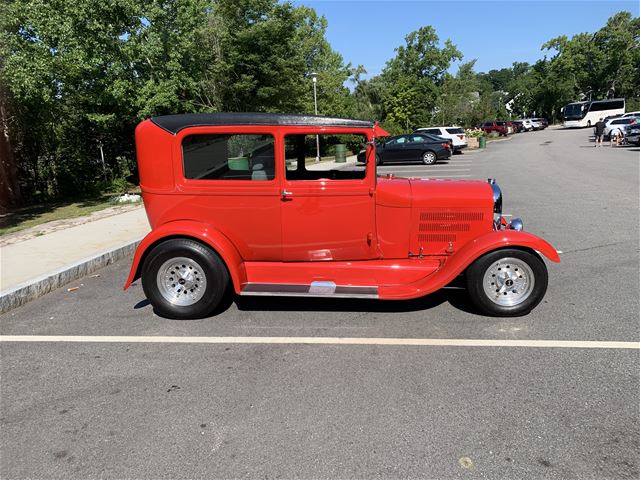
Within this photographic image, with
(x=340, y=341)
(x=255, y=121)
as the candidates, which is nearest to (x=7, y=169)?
(x=255, y=121)

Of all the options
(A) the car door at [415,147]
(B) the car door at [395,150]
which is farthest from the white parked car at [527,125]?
(B) the car door at [395,150]

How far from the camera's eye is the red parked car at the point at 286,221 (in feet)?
14.9

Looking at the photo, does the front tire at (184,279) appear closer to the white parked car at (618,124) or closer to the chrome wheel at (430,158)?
the chrome wheel at (430,158)

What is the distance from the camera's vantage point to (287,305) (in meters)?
5.04

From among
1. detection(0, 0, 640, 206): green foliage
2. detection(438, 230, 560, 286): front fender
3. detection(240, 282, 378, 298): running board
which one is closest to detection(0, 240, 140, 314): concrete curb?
detection(240, 282, 378, 298): running board

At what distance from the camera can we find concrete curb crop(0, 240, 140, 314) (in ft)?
17.0

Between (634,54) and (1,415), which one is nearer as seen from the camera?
(1,415)

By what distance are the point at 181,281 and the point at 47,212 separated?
8098 millimetres

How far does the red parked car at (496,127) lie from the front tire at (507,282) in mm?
46196

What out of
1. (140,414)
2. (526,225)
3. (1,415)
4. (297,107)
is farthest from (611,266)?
(297,107)

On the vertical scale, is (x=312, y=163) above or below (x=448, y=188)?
above

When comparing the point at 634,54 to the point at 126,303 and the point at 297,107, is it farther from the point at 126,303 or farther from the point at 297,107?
the point at 126,303

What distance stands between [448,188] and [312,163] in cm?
145

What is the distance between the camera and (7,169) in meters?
12.1
